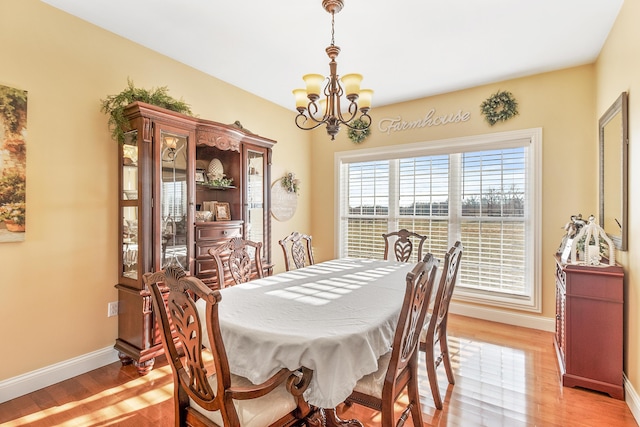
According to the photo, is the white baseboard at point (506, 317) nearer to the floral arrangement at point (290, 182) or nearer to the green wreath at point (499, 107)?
the green wreath at point (499, 107)

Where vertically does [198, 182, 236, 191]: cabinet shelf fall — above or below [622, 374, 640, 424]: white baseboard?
above

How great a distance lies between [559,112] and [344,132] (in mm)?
2615

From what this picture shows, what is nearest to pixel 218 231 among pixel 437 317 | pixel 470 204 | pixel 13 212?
pixel 13 212

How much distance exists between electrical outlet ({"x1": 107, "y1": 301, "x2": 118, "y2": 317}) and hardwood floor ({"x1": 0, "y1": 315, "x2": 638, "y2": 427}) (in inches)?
16.7

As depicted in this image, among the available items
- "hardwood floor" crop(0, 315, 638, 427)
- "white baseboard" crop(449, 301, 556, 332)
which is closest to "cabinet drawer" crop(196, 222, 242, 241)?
"hardwood floor" crop(0, 315, 638, 427)

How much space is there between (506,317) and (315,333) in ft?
10.6

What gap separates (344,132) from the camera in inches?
189

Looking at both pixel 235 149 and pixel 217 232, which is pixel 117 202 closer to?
pixel 217 232

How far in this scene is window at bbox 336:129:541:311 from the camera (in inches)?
142

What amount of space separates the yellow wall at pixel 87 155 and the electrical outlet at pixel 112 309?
0.04 meters

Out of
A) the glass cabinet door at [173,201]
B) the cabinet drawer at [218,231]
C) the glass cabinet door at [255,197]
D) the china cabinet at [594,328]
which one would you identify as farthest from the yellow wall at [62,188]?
the china cabinet at [594,328]

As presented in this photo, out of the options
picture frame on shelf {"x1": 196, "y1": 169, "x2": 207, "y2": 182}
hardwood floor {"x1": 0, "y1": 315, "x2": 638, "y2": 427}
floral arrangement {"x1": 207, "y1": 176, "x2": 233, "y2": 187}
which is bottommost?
hardwood floor {"x1": 0, "y1": 315, "x2": 638, "y2": 427}

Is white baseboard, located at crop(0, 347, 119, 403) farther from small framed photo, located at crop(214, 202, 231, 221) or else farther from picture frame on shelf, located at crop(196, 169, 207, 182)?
picture frame on shelf, located at crop(196, 169, 207, 182)

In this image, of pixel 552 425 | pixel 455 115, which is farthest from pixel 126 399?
pixel 455 115
